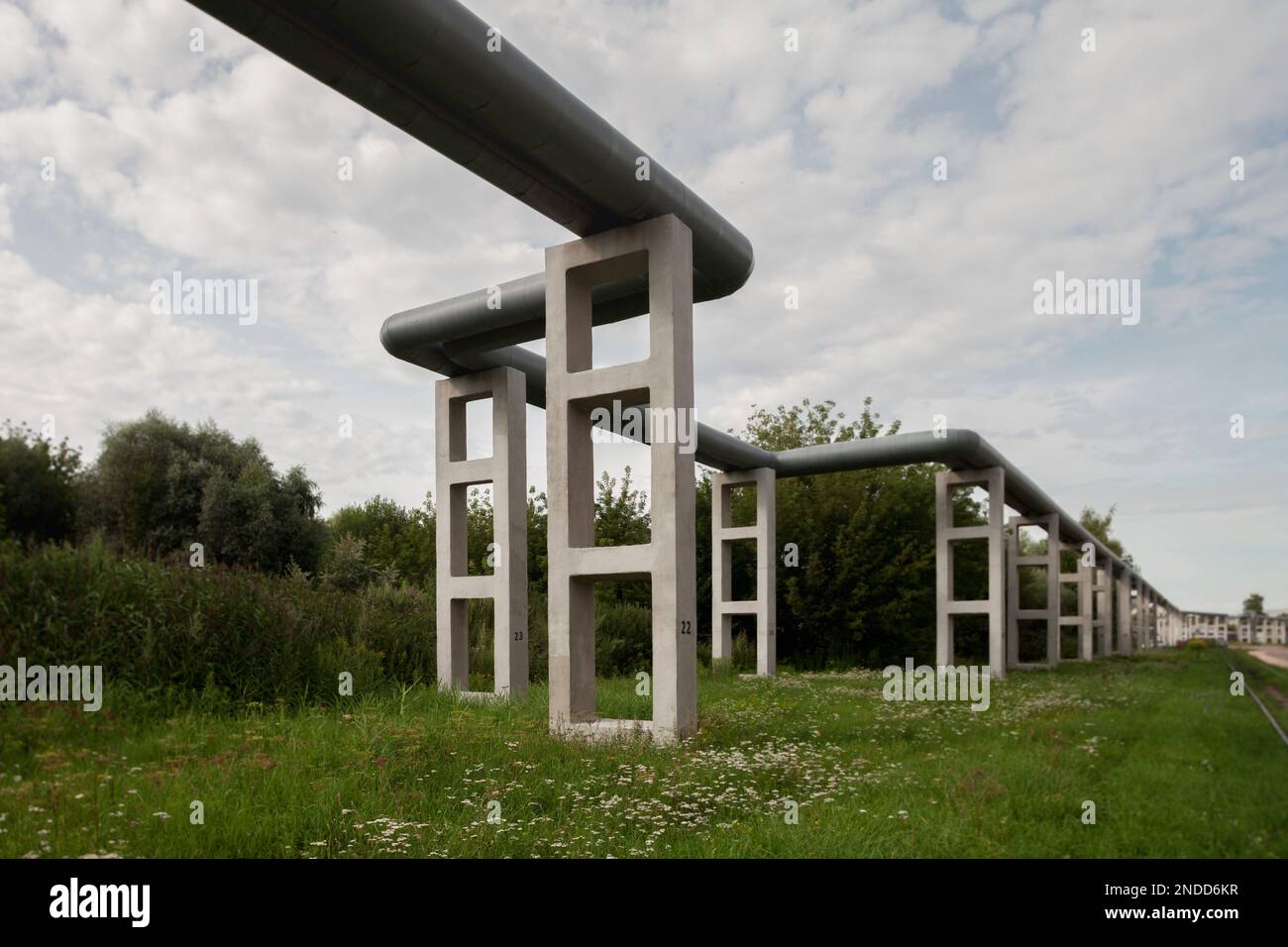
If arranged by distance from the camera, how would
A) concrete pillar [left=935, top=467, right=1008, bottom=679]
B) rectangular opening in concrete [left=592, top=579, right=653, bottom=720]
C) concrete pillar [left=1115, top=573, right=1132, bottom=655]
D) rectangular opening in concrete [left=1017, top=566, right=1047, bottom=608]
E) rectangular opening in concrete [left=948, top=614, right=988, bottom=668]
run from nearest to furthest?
rectangular opening in concrete [left=592, top=579, right=653, bottom=720], concrete pillar [left=935, top=467, right=1008, bottom=679], rectangular opening in concrete [left=948, top=614, right=988, bottom=668], rectangular opening in concrete [left=1017, top=566, right=1047, bottom=608], concrete pillar [left=1115, top=573, right=1132, bottom=655]

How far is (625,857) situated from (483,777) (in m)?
2.16

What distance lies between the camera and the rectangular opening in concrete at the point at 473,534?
1372 cm

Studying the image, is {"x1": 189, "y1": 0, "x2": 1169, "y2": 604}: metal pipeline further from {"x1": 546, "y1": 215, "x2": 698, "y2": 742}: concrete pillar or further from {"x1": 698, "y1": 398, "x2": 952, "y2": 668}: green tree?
{"x1": 698, "y1": 398, "x2": 952, "y2": 668}: green tree

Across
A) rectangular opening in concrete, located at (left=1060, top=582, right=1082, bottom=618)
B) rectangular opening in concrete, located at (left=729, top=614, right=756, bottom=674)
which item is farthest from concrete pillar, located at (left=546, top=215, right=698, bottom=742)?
rectangular opening in concrete, located at (left=1060, top=582, right=1082, bottom=618)

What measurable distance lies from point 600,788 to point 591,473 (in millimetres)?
4408

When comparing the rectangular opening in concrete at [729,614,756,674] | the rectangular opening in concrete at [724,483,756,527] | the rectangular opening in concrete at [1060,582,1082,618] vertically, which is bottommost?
the rectangular opening in concrete at [1060,582,1082,618]

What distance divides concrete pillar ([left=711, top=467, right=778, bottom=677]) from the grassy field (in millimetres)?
11519

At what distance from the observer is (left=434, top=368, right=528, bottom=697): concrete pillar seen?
12914 mm

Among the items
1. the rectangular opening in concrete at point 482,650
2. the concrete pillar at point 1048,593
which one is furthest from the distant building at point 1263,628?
the rectangular opening in concrete at point 482,650

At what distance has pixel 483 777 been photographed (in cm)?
657

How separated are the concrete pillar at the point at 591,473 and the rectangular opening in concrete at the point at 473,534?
3348 millimetres

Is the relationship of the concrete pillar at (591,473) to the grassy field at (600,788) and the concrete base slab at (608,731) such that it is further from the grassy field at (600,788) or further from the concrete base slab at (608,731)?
the grassy field at (600,788)
